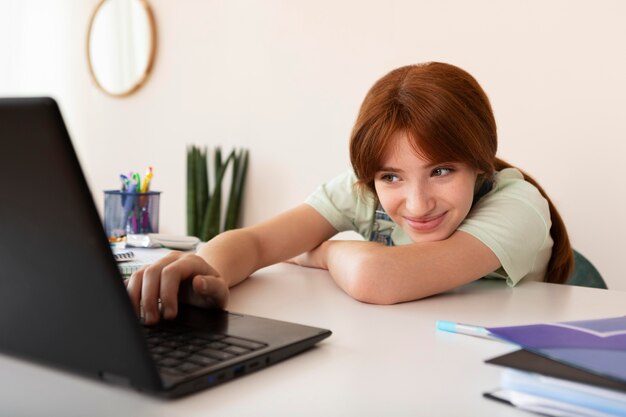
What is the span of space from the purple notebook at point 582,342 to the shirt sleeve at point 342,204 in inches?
31.6

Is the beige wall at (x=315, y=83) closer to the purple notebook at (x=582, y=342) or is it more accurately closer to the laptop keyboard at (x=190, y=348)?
the purple notebook at (x=582, y=342)

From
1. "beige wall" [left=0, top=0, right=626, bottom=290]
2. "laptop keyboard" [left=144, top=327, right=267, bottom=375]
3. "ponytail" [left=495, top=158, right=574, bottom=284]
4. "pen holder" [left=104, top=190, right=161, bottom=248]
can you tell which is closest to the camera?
"laptop keyboard" [left=144, top=327, right=267, bottom=375]

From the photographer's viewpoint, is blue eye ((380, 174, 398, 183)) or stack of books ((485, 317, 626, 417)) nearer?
stack of books ((485, 317, 626, 417))

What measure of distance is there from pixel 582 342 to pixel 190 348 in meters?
0.34

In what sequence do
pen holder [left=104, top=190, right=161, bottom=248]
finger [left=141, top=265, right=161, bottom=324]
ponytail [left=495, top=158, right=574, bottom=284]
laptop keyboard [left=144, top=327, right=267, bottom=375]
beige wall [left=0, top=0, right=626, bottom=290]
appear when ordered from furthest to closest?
beige wall [left=0, top=0, right=626, bottom=290]
pen holder [left=104, top=190, right=161, bottom=248]
ponytail [left=495, top=158, right=574, bottom=284]
finger [left=141, top=265, right=161, bottom=324]
laptop keyboard [left=144, top=327, right=267, bottom=375]

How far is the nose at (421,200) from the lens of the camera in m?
1.17

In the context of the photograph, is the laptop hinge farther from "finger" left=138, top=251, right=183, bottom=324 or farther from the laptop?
"finger" left=138, top=251, right=183, bottom=324

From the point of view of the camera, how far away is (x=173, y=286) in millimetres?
798

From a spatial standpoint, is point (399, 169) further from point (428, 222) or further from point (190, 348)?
point (190, 348)

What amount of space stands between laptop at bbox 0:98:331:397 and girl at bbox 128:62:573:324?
48 cm

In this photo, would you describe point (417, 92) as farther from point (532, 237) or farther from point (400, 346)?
point (400, 346)

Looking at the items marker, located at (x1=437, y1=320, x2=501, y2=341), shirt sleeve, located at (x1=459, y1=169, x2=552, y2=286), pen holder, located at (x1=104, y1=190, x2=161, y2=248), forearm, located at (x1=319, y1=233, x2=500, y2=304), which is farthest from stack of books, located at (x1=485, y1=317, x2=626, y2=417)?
pen holder, located at (x1=104, y1=190, x2=161, y2=248)

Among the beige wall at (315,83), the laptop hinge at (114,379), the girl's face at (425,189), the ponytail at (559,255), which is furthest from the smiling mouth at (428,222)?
the beige wall at (315,83)

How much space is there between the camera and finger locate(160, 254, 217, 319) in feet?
2.57
